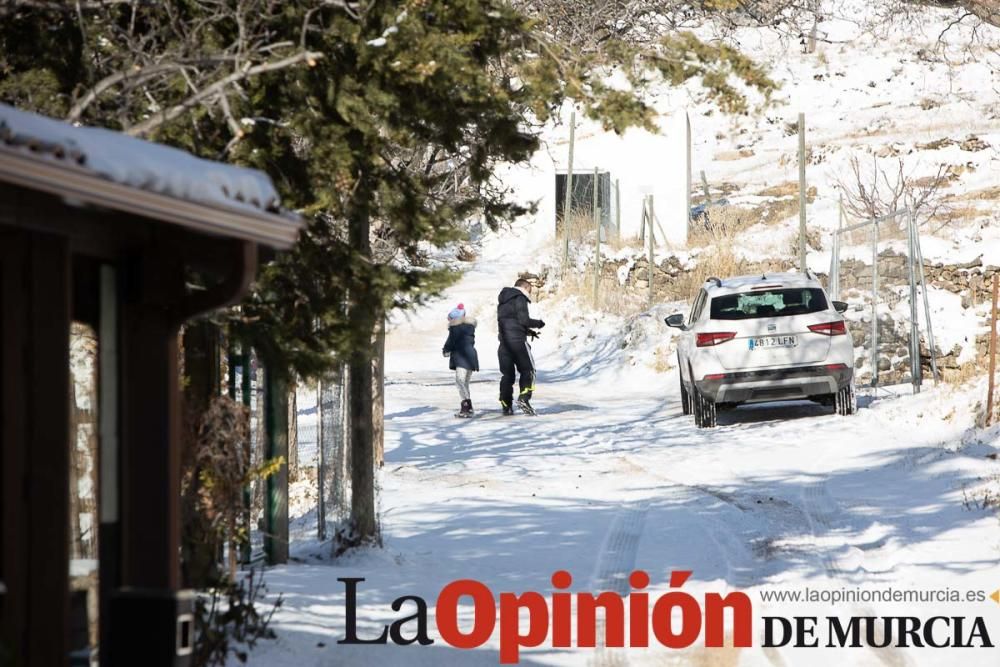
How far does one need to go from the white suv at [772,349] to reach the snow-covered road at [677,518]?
464mm

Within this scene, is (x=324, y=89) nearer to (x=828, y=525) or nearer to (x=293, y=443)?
(x=828, y=525)

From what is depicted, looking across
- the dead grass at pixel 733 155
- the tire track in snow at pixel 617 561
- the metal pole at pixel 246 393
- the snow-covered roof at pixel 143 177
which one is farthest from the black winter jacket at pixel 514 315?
the dead grass at pixel 733 155

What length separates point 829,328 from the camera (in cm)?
1716

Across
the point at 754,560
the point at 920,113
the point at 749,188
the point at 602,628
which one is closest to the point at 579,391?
the point at 754,560

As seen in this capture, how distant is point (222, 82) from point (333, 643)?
9.38 ft

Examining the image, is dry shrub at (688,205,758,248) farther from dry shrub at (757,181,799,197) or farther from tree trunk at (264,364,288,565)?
tree trunk at (264,364,288,565)

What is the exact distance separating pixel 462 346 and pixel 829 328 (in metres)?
5.14

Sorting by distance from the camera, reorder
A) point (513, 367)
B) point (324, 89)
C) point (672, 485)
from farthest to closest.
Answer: point (513, 367) < point (672, 485) < point (324, 89)

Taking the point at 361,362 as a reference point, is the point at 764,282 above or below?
above

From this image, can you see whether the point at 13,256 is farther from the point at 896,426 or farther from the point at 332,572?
the point at 896,426

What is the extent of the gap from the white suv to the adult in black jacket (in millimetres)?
3234

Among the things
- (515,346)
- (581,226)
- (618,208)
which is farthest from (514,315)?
(581,226)

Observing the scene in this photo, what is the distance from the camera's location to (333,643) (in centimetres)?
741

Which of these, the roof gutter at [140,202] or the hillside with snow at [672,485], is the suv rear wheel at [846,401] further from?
the roof gutter at [140,202]
